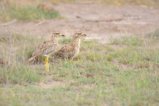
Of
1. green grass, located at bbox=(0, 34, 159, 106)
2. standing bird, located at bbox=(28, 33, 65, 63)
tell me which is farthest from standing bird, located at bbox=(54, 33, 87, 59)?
standing bird, located at bbox=(28, 33, 65, 63)

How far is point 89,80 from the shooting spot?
10.6 meters

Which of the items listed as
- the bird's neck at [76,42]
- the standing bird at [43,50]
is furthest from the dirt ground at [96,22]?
A: the standing bird at [43,50]

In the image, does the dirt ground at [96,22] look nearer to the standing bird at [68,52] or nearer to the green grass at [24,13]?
the green grass at [24,13]

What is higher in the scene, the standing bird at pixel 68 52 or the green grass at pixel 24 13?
the green grass at pixel 24 13

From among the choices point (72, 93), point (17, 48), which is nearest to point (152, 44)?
point (17, 48)

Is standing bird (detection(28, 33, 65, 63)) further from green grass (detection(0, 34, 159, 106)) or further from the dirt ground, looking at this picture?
the dirt ground

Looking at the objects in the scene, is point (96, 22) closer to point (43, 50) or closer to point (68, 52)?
point (68, 52)

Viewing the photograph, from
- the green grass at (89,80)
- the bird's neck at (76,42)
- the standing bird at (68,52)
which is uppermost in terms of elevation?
→ the bird's neck at (76,42)

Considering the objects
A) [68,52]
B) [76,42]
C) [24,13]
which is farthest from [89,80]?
[24,13]

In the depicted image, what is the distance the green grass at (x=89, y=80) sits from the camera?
9273mm

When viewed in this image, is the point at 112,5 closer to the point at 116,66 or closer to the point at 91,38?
the point at 91,38

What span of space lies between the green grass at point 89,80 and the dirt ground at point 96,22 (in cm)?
254

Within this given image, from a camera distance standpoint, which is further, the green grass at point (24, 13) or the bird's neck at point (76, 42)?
Result: the green grass at point (24, 13)

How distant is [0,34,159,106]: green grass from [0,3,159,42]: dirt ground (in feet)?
8.34
